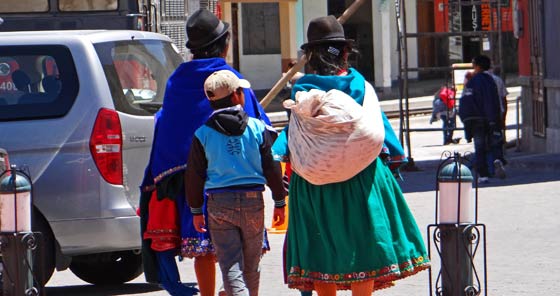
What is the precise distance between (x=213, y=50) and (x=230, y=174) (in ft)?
2.95

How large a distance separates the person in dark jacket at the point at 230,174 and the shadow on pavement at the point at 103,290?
2443 millimetres

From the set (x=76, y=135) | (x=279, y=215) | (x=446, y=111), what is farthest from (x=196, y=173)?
(x=446, y=111)

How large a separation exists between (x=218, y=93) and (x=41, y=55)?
227cm

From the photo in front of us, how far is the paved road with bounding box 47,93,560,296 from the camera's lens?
9.14 meters

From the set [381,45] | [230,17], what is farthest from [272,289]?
[381,45]

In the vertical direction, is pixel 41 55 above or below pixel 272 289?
above

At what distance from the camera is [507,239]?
37.0 ft

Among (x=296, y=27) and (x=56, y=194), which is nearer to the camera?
(x=56, y=194)

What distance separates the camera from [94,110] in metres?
8.57

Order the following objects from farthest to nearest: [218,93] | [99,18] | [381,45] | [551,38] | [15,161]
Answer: [381,45], [551,38], [99,18], [15,161], [218,93]

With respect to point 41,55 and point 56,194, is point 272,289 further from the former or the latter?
point 41,55

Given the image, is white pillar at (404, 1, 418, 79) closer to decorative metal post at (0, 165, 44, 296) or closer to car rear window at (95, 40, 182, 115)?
car rear window at (95, 40, 182, 115)

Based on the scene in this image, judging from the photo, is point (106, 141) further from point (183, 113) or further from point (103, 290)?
point (103, 290)

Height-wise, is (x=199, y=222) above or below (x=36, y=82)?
below
